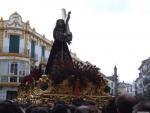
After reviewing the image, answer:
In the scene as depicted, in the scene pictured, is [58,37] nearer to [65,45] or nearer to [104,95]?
[65,45]

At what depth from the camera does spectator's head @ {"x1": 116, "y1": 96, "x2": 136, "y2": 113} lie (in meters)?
5.11

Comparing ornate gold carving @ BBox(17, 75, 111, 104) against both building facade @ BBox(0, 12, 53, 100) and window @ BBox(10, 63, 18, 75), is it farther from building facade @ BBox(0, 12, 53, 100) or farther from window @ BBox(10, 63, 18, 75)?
window @ BBox(10, 63, 18, 75)

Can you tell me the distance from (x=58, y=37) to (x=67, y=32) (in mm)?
471

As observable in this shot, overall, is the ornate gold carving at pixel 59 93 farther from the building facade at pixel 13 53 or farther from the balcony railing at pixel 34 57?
the balcony railing at pixel 34 57

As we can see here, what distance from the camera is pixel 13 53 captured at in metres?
47.7

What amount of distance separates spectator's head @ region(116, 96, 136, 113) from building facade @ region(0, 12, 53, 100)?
1641 inches

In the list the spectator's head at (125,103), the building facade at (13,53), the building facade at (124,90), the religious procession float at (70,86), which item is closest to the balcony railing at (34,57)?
the building facade at (13,53)

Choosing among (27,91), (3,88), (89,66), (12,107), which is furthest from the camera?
(3,88)

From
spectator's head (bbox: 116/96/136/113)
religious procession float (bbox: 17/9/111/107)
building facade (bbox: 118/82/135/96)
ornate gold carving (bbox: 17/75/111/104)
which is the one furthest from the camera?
religious procession float (bbox: 17/9/111/107)

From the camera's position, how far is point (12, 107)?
4648 mm

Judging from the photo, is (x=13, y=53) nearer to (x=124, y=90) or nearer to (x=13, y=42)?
(x=13, y=42)

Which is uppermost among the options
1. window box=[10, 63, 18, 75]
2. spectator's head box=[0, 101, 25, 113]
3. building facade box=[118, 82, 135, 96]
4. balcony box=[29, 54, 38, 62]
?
balcony box=[29, 54, 38, 62]

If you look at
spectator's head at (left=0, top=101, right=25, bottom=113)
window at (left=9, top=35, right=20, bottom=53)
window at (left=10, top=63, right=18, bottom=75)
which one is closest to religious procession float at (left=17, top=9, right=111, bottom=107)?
spectator's head at (left=0, top=101, right=25, bottom=113)

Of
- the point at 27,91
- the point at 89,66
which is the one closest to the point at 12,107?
the point at 89,66
